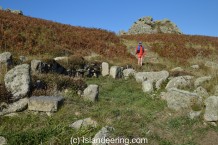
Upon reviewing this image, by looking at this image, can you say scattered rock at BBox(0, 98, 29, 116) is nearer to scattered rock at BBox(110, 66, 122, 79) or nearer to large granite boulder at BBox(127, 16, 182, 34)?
scattered rock at BBox(110, 66, 122, 79)

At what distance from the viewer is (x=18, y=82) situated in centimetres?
1120

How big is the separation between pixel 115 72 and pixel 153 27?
114 ft

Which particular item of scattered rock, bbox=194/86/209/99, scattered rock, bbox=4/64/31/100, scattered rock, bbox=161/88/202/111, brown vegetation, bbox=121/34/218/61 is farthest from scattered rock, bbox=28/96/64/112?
brown vegetation, bbox=121/34/218/61

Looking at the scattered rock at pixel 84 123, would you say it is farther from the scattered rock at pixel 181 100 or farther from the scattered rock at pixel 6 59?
the scattered rock at pixel 6 59

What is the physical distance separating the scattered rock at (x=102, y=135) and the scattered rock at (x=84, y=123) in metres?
0.58

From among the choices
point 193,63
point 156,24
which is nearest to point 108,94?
point 193,63

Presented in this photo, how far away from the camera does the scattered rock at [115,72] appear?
19.8 m

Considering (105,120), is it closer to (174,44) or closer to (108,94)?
(108,94)

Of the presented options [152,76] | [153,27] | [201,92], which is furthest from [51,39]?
[153,27]

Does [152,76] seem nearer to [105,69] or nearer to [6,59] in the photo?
[105,69]

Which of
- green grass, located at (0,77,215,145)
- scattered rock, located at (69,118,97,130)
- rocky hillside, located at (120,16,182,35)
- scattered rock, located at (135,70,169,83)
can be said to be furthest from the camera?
rocky hillside, located at (120,16,182,35)

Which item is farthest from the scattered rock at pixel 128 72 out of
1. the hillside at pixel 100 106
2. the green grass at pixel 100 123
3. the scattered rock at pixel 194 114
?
the scattered rock at pixel 194 114

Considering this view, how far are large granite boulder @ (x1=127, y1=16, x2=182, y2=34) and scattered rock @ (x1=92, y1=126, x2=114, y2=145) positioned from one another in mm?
42574

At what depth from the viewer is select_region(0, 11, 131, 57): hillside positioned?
74.9 ft
